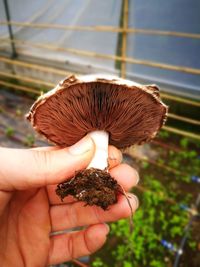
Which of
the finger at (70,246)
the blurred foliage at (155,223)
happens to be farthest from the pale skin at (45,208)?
the blurred foliage at (155,223)

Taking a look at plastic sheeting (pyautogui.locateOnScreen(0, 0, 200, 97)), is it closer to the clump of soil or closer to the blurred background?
the blurred background

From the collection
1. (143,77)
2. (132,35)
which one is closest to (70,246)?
(143,77)

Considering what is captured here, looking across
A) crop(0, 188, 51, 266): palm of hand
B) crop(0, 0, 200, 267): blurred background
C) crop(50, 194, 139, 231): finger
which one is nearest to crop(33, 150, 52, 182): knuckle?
crop(0, 188, 51, 266): palm of hand

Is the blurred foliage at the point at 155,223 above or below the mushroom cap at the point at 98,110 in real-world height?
below

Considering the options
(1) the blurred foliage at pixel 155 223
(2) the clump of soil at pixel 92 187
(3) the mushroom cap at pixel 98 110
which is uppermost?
(3) the mushroom cap at pixel 98 110

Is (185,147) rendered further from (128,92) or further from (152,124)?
(128,92)

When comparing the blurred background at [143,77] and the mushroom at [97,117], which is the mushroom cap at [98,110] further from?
the blurred background at [143,77]
